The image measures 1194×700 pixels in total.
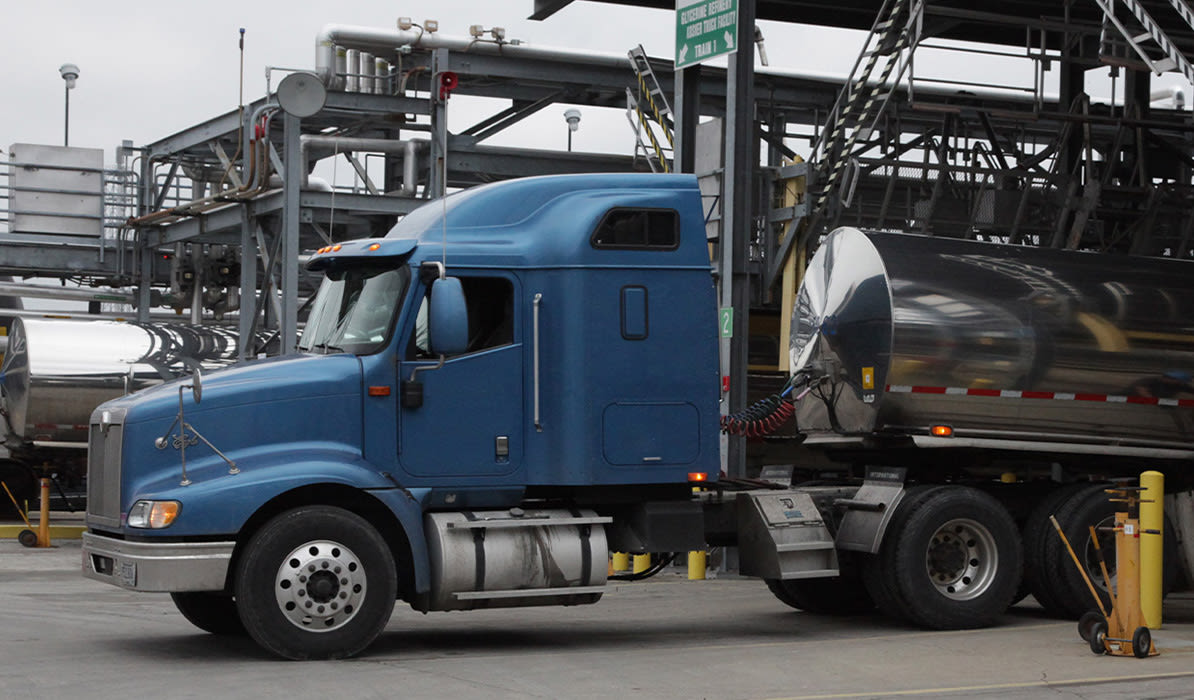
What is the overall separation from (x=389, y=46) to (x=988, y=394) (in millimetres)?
15129

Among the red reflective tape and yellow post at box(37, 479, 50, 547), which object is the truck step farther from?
yellow post at box(37, 479, 50, 547)

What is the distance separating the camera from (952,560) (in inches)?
502

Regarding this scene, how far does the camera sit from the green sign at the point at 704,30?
16.9 m

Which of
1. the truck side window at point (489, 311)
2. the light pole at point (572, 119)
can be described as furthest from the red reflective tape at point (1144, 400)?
the light pole at point (572, 119)

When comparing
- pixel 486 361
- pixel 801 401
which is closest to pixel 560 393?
pixel 486 361

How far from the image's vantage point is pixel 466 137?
26844mm

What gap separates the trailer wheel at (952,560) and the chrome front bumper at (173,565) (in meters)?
5.35

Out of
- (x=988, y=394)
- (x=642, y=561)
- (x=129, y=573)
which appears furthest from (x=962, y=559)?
(x=129, y=573)

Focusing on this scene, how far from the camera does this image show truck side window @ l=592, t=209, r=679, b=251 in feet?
37.4

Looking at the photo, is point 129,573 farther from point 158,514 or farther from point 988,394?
point 988,394

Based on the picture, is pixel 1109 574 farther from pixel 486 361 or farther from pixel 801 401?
pixel 486 361

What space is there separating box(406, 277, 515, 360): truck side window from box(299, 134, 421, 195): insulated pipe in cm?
1453

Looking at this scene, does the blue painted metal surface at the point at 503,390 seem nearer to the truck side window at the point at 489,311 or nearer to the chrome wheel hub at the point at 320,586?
the truck side window at the point at 489,311

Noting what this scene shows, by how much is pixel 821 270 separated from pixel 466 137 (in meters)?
14.3
